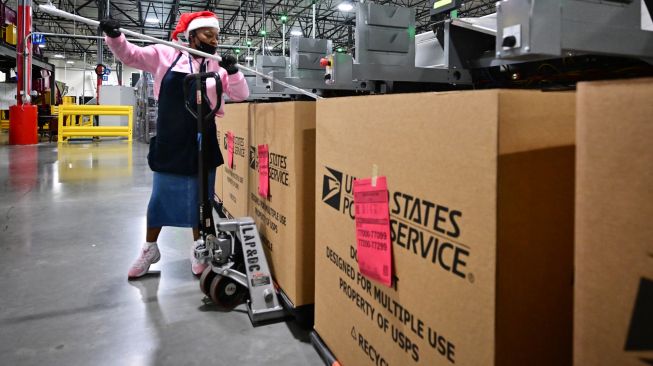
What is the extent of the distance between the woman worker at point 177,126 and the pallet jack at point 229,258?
6.2 inches

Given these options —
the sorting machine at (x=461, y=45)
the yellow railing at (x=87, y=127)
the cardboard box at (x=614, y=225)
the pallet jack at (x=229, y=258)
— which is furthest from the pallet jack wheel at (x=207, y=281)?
the yellow railing at (x=87, y=127)

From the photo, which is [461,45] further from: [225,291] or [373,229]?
[225,291]

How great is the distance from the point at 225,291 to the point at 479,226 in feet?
4.47

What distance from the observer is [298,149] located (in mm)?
1547

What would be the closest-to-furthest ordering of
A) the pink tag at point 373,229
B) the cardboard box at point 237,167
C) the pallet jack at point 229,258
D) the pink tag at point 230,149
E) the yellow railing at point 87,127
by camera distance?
1. the pink tag at point 373,229
2. the pallet jack at point 229,258
3. the cardboard box at point 237,167
4. the pink tag at point 230,149
5. the yellow railing at point 87,127

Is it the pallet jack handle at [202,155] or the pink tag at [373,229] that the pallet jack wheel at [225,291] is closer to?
the pallet jack handle at [202,155]

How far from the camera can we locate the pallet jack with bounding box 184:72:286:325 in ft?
5.63

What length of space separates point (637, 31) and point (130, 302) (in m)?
1.95

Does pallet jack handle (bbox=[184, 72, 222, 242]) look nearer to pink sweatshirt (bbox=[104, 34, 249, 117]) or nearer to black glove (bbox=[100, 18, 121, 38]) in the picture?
pink sweatshirt (bbox=[104, 34, 249, 117])

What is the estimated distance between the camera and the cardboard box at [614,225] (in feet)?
1.55

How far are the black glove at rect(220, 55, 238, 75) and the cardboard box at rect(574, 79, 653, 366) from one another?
1.64 metres

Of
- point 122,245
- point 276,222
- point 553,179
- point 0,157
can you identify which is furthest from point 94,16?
point 553,179

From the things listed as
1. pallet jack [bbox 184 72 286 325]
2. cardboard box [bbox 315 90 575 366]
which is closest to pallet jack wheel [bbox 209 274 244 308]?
pallet jack [bbox 184 72 286 325]

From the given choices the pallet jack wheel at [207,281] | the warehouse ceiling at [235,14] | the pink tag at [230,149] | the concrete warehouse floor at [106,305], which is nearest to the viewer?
the concrete warehouse floor at [106,305]
